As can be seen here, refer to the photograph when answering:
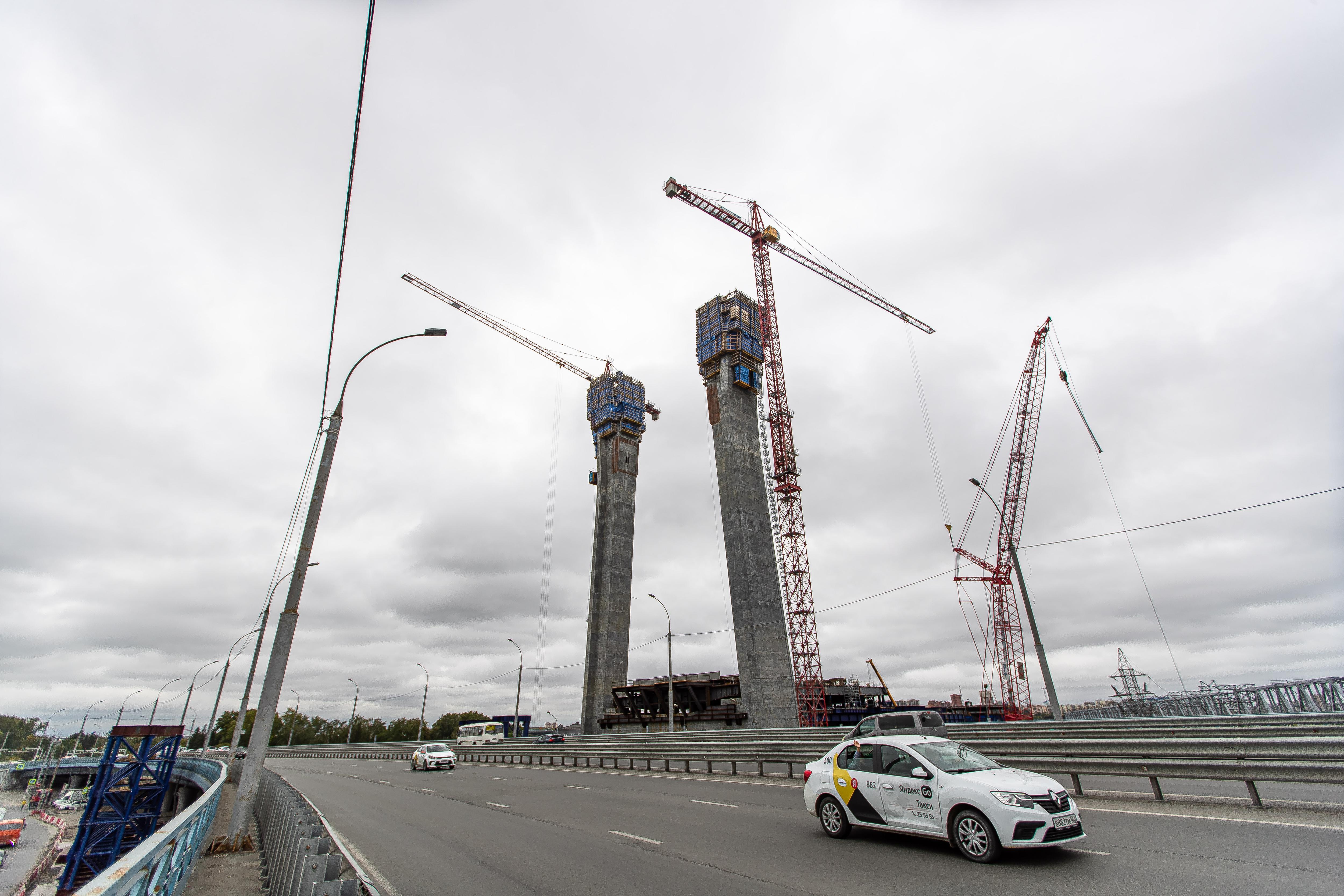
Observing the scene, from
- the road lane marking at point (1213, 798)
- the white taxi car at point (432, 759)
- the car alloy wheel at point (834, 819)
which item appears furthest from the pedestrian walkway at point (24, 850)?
the road lane marking at point (1213, 798)

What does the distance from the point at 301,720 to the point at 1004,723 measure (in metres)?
186

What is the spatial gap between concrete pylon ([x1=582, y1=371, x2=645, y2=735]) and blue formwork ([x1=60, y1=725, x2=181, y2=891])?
130ft

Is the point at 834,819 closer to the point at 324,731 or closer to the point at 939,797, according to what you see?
the point at 939,797

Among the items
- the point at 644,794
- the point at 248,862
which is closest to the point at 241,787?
the point at 248,862

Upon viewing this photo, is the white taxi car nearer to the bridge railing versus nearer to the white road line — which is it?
the bridge railing

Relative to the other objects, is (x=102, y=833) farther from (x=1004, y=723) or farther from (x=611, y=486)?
(x=611, y=486)

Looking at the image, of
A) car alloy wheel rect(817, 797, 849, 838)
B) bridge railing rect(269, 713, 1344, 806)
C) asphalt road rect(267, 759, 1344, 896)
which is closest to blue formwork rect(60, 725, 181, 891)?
asphalt road rect(267, 759, 1344, 896)

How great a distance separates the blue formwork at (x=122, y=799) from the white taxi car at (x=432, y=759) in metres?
11.4

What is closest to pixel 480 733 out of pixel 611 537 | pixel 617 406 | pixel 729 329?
pixel 611 537

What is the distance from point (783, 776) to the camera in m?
20.8

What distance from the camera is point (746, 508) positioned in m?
52.5

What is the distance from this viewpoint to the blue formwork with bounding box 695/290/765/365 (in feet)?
195

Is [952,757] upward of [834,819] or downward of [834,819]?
upward

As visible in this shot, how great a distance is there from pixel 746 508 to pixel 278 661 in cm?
4397
